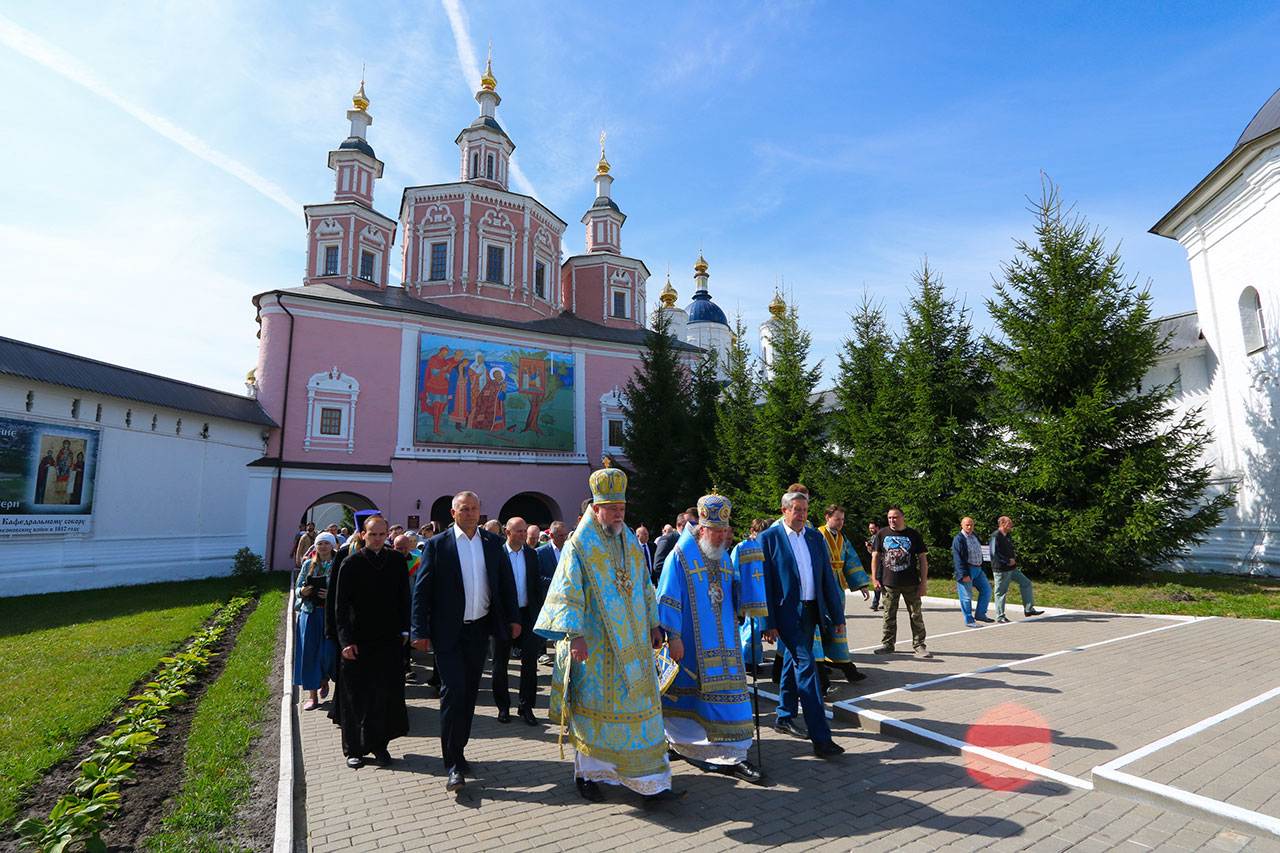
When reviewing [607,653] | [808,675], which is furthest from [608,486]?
[808,675]

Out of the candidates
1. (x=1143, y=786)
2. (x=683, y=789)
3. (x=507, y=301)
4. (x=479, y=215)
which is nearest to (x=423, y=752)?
(x=683, y=789)

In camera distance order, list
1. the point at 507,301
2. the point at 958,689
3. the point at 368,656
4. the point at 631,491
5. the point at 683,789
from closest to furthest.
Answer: the point at 683,789
the point at 368,656
the point at 958,689
the point at 631,491
the point at 507,301

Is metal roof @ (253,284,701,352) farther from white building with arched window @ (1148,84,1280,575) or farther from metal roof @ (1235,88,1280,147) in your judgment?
metal roof @ (1235,88,1280,147)

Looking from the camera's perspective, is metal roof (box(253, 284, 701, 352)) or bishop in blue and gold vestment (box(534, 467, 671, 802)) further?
metal roof (box(253, 284, 701, 352))

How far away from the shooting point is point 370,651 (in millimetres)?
4930

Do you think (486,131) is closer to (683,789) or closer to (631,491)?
(631,491)

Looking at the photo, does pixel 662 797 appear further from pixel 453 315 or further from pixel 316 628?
pixel 453 315

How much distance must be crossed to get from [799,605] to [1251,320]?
→ 18164 millimetres

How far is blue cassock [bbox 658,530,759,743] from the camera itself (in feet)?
14.9

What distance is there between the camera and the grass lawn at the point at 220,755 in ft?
12.5

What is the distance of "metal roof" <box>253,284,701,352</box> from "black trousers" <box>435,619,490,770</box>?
23420 millimetres

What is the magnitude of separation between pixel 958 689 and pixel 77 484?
782 inches

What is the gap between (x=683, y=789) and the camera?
13.5 feet

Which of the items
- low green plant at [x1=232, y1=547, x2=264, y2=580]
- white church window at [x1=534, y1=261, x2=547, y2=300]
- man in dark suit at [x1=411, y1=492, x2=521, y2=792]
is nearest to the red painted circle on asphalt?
man in dark suit at [x1=411, y1=492, x2=521, y2=792]
